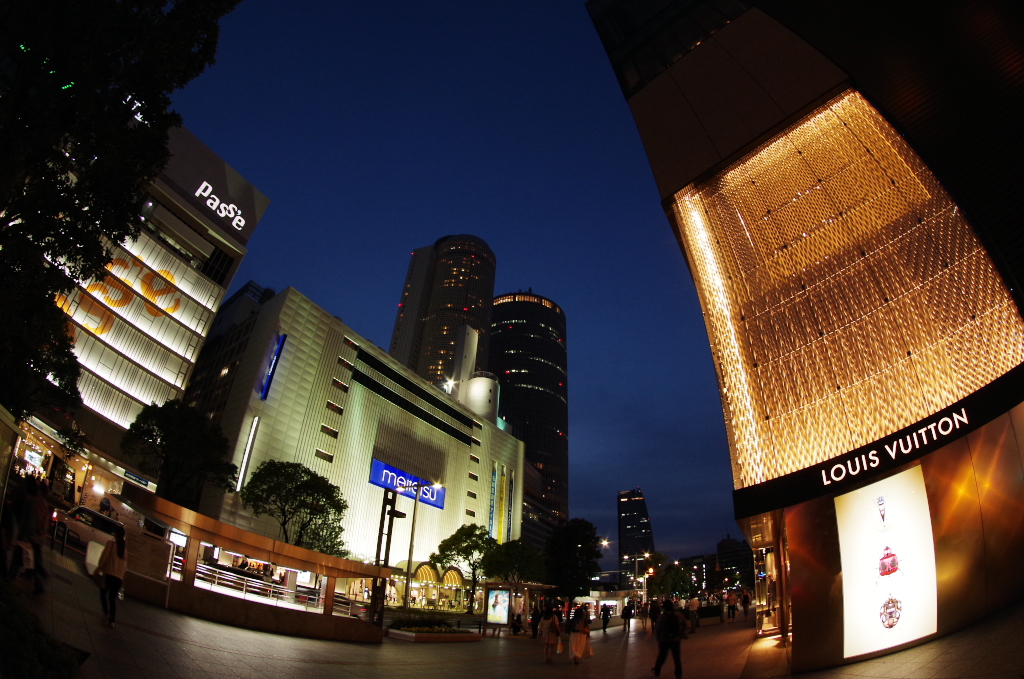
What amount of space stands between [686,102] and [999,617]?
13.8 m

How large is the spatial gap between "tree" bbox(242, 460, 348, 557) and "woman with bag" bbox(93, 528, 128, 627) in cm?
3412

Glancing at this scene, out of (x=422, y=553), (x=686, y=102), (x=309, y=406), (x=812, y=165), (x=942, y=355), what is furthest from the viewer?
(x=422, y=553)

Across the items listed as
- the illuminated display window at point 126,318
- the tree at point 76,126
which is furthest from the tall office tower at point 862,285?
the illuminated display window at point 126,318

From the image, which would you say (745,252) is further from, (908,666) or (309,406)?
(309,406)

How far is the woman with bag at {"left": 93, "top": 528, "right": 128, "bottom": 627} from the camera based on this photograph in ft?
25.9

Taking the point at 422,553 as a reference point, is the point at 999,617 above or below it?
below

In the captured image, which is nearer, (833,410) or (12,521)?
(12,521)

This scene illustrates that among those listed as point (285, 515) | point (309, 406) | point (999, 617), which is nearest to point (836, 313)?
point (999, 617)

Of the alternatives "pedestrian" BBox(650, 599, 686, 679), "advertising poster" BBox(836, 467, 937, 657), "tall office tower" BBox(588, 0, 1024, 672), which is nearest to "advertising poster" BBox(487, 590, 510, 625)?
"tall office tower" BBox(588, 0, 1024, 672)

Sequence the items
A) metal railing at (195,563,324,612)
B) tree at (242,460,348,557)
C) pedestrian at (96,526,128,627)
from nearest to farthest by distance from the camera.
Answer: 1. pedestrian at (96,526,128,627)
2. metal railing at (195,563,324,612)
3. tree at (242,460,348,557)

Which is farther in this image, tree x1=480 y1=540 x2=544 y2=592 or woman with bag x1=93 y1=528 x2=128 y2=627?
tree x1=480 y1=540 x2=544 y2=592

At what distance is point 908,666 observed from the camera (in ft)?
22.2

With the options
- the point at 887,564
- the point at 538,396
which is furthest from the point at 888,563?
the point at 538,396

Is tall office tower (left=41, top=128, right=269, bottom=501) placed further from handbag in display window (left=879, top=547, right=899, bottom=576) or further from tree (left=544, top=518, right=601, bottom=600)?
handbag in display window (left=879, top=547, right=899, bottom=576)
